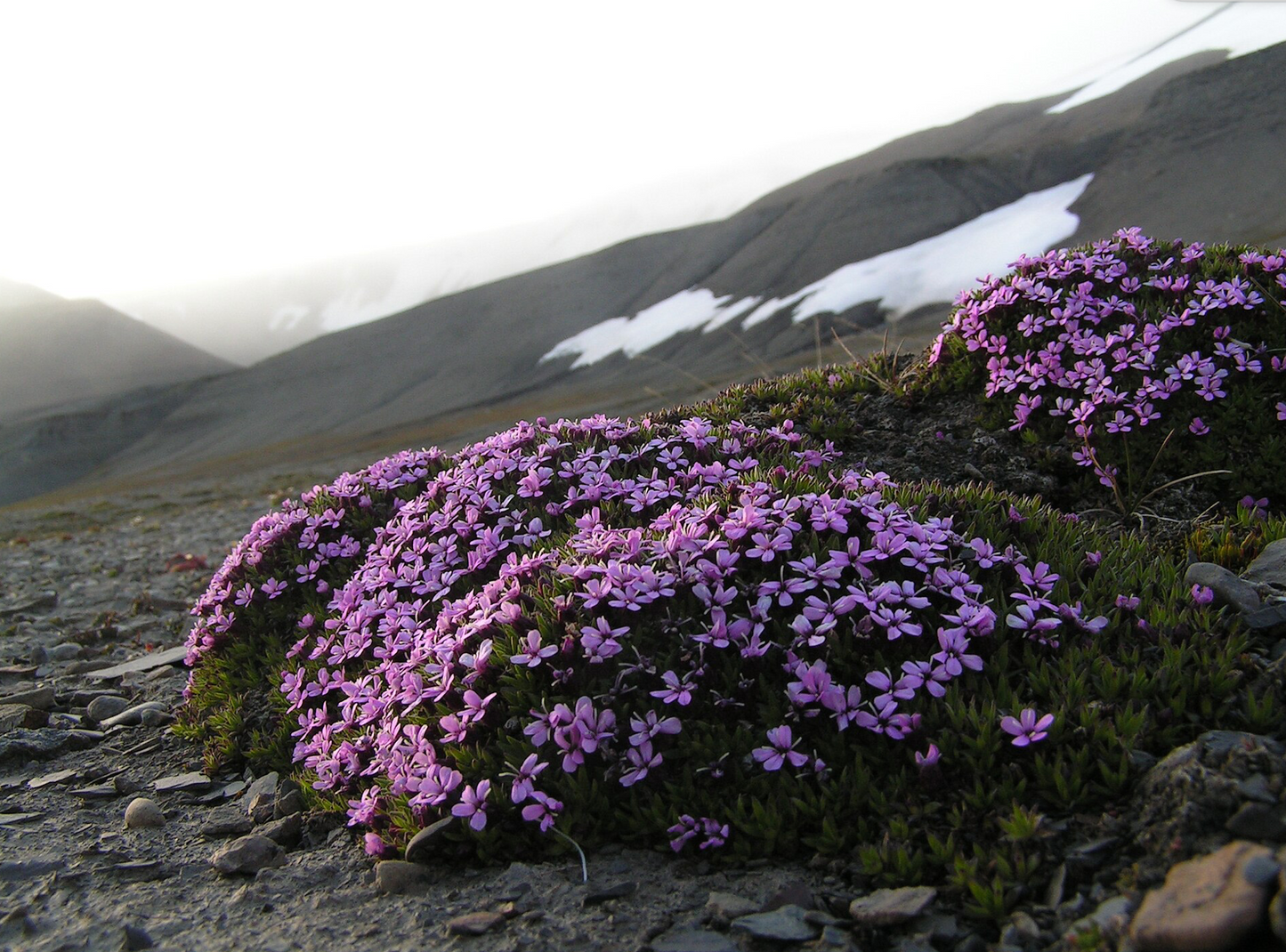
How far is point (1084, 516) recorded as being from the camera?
6418 millimetres

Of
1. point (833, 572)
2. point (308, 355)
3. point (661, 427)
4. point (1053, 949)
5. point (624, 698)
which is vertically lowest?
point (1053, 949)

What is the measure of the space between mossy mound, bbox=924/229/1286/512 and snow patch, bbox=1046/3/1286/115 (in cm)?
12557

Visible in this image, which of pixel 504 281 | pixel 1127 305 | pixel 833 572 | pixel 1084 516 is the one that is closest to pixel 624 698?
pixel 833 572

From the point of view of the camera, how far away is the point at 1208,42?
12031cm

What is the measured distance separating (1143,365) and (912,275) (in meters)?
70.4

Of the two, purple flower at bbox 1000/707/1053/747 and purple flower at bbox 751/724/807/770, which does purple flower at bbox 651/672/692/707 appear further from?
purple flower at bbox 1000/707/1053/747

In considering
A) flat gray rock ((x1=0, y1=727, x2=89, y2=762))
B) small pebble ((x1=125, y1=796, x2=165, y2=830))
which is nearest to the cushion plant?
small pebble ((x1=125, y1=796, x2=165, y2=830))

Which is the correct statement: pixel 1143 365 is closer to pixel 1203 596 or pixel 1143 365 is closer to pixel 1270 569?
pixel 1270 569

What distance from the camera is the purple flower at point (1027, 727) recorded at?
10.6 ft

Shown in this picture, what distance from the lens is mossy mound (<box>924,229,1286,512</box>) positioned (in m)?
6.53

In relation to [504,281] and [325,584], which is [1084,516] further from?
[504,281]

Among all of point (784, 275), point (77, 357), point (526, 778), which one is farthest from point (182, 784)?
point (77, 357)

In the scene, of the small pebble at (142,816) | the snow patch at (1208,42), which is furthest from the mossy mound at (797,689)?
the snow patch at (1208,42)

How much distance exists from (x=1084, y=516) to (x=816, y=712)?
3.83 meters
